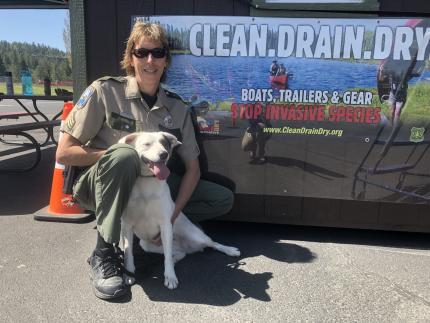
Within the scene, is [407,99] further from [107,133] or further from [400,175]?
[107,133]

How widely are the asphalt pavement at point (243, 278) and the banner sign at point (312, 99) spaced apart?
0.47 m

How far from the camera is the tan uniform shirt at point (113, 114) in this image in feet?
8.97

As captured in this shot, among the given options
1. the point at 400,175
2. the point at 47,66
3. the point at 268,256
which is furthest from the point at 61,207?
the point at 47,66

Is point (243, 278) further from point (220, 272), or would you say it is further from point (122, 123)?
point (122, 123)

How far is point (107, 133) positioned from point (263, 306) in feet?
5.06

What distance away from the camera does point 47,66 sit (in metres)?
41.0

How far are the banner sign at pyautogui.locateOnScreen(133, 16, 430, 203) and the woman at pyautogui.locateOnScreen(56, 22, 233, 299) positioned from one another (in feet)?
1.26

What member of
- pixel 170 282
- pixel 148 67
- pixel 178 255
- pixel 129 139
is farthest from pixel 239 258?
pixel 148 67

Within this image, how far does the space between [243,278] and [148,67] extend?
62.3 inches

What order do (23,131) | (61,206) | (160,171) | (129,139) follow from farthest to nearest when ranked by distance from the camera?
1. (23,131)
2. (61,206)
3. (129,139)
4. (160,171)

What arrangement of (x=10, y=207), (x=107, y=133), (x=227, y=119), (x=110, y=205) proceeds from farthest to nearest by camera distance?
1. (x=10, y=207)
2. (x=227, y=119)
3. (x=107, y=133)
4. (x=110, y=205)

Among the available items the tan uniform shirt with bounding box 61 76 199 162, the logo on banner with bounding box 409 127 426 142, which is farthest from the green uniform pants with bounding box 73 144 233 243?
the logo on banner with bounding box 409 127 426 142

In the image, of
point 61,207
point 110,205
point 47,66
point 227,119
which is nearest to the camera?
point 110,205

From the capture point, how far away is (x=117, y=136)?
9.30 ft
